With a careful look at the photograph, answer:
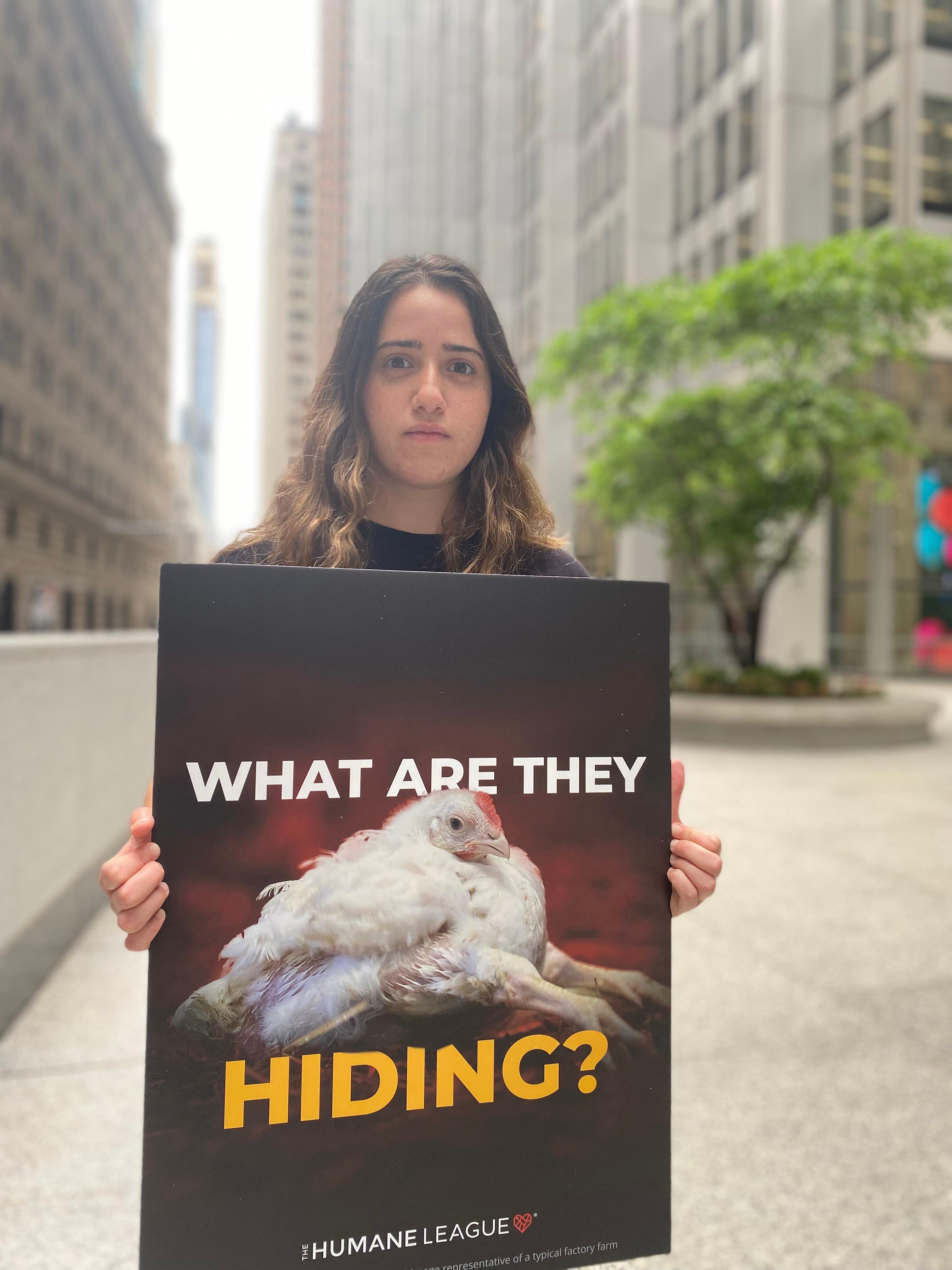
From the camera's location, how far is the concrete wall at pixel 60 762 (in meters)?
3.62

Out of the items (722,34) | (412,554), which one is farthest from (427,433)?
(722,34)

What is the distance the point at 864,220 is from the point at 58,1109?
→ 24761mm

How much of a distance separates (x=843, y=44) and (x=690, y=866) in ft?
89.9

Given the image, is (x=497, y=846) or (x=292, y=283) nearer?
(x=497, y=846)

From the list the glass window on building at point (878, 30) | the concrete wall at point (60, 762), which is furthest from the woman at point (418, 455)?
the glass window on building at point (878, 30)

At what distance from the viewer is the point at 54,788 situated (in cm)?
429

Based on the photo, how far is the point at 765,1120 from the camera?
9.45 ft

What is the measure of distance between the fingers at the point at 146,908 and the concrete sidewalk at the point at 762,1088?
1.61 meters

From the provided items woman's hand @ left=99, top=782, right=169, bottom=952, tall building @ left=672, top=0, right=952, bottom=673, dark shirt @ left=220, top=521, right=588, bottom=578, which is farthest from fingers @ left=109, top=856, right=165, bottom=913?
tall building @ left=672, top=0, right=952, bottom=673

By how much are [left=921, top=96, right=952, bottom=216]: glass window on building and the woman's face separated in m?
24.7

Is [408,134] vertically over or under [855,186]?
over

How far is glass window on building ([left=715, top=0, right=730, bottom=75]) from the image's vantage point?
24.5m

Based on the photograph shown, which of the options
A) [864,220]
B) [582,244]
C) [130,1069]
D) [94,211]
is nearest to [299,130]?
[94,211]

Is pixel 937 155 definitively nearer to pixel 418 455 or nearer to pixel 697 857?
pixel 418 455
